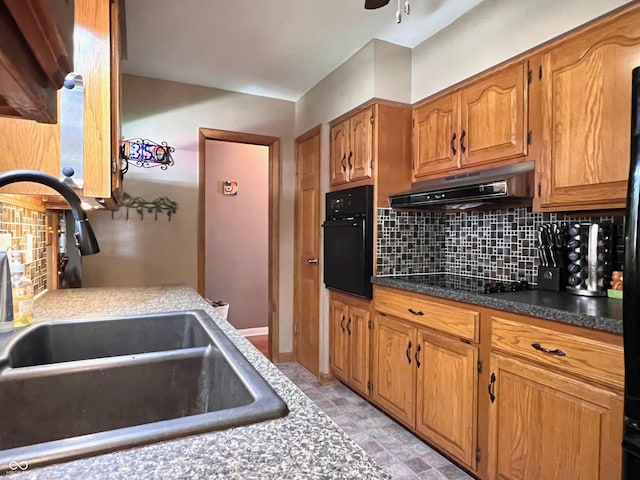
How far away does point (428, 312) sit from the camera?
2027 mm

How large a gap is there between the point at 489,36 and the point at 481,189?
90cm

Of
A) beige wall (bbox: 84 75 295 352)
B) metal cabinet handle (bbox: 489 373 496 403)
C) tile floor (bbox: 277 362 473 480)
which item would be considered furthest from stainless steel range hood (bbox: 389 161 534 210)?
beige wall (bbox: 84 75 295 352)

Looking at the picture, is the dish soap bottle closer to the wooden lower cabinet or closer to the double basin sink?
the double basin sink

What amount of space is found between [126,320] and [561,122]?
6.50ft

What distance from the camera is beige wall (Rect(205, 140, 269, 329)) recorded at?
4.37m

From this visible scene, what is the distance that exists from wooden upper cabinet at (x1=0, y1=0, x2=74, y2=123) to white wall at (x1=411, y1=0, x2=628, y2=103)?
1.98 m

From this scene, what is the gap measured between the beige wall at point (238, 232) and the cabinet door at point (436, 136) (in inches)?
91.9

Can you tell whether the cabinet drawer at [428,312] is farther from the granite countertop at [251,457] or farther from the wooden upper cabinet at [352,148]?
the granite countertop at [251,457]

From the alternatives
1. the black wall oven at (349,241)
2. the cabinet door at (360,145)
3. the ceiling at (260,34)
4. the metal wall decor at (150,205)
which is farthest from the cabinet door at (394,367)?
the metal wall decor at (150,205)

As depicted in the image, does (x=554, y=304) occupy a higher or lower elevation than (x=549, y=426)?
higher

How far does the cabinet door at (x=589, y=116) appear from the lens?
4.89 ft

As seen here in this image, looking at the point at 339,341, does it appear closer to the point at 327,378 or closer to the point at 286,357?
the point at 327,378

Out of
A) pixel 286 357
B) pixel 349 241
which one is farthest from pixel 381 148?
pixel 286 357

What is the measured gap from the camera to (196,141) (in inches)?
128
